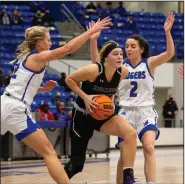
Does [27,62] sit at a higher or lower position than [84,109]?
higher

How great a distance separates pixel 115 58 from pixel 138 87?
75 centimetres

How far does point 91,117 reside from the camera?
22.9ft

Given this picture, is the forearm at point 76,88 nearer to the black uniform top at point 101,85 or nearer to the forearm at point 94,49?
the black uniform top at point 101,85

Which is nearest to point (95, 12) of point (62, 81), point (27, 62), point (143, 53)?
point (62, 81)

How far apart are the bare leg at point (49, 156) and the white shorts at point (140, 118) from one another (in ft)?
5.70

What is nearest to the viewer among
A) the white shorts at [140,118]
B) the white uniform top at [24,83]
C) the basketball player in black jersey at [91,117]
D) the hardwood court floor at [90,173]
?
the white uniform top at [24,83]

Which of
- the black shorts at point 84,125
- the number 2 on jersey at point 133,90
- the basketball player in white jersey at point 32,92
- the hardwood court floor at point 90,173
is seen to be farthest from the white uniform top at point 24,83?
the hardwood court floor at point 90,173

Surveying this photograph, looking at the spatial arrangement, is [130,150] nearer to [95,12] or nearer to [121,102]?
[121,102]

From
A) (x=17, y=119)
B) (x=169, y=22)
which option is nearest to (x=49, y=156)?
(x=17, y=119)

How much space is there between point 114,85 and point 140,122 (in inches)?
30.9

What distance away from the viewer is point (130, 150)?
22.6 feet

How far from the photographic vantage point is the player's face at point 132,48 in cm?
759

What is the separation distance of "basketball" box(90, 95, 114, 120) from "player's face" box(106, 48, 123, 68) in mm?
415

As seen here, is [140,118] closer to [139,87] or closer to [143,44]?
[139,87]
